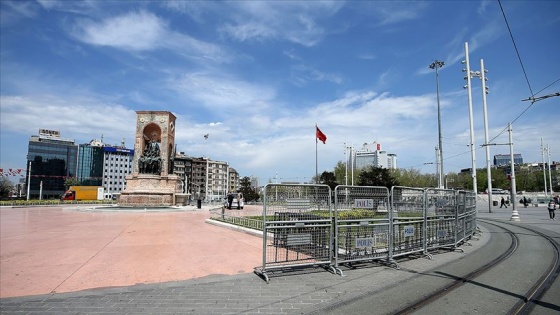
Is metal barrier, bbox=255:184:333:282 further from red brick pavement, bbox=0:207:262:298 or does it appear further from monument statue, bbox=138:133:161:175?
monument statue, bbox=138:133:161:175

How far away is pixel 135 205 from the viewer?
31047 millimetres

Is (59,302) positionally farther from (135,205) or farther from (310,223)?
(135,205)

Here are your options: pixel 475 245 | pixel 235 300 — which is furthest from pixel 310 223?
pixel 475 245

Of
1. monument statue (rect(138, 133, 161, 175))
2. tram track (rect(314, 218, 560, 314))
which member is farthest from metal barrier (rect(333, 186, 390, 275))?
monument statue (rect(138, 133, 161, 175))

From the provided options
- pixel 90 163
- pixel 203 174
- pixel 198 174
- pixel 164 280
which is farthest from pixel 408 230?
pixel 90 163

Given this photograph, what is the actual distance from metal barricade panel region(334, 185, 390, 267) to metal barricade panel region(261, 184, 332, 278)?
0.29m

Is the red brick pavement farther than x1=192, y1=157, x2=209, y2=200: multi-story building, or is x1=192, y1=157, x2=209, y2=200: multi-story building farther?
x1=192, y1=157, x2=209, y2=200: multi-story building

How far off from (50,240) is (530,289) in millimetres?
13810

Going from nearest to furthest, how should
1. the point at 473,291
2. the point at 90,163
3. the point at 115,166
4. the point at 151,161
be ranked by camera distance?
the point at 473,291 < the point at 151,161 < the point at 115,166 < the point at 90,163

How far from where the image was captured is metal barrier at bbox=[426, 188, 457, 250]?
32.5 feet

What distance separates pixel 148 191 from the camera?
105 ft

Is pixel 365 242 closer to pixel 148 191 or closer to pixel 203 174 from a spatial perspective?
pixel 148 191

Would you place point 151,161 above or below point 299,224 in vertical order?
above

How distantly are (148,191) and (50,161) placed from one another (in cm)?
11876
